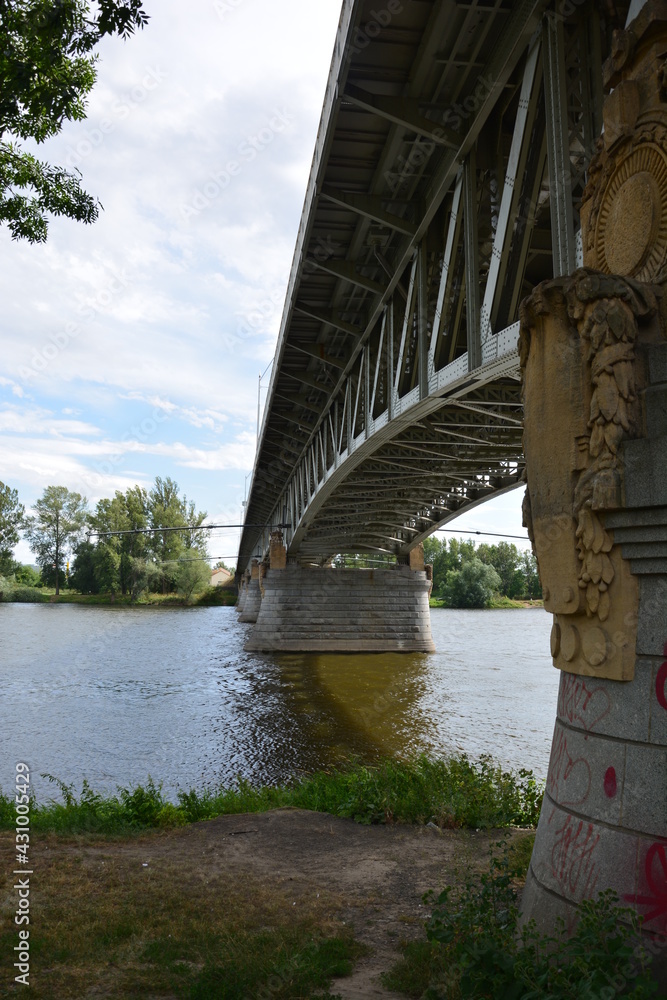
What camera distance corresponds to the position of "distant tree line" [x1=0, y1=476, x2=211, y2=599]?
8125 cm

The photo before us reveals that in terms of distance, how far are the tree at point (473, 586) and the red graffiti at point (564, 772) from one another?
79749 millimetres

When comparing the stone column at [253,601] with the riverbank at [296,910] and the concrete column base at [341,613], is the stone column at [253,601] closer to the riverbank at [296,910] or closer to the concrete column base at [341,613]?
the concrete column base at [341,613]

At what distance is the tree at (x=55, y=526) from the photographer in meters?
82.2

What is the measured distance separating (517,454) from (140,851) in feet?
44.4

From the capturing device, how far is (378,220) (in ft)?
36.3

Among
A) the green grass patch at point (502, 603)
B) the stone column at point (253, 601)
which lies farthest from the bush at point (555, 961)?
the green grass patch at point (502, 603)

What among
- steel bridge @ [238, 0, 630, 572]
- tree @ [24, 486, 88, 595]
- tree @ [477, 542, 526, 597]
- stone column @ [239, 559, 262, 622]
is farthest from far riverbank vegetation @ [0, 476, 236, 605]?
steel bridge @ [238, 0, 630, 572]

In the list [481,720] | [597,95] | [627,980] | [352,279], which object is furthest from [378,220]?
[481,720]

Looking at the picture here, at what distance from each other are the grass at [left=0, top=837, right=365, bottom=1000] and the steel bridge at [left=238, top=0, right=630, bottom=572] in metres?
5.59

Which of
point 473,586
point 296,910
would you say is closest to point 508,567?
point 473,586

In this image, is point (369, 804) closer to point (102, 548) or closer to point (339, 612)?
point (339, 612)

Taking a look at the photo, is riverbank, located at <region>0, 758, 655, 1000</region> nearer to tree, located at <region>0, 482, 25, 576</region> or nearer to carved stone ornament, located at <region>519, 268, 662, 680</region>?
carved stone ornament, located at <region>519, 268, 662, 680</region>

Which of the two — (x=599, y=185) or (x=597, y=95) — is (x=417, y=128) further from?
→ (x=599, y=185)

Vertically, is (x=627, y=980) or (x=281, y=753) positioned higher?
(x=627, y=980)
